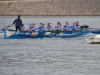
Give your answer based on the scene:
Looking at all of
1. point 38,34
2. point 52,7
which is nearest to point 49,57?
point 38,34

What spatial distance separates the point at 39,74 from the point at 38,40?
769 inches

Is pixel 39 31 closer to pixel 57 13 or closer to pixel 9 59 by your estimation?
pixel 9 59

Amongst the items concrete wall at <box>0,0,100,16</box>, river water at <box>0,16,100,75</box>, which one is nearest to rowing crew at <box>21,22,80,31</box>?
river water at <box>0,16,100,75</box>

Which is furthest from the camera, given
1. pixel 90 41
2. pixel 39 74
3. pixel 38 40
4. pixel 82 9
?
pixel 82 9

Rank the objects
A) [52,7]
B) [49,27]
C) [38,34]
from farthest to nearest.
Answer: [52,7] → [49,27] → [38,34]

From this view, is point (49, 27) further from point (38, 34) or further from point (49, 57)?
point (49, 57)

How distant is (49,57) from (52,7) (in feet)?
296

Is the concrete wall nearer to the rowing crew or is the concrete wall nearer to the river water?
the rowing crew

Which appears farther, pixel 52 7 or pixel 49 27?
pixel 52 7

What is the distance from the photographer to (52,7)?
13375cm

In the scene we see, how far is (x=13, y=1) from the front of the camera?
14188cm

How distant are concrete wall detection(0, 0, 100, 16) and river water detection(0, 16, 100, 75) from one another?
7651 centimetres

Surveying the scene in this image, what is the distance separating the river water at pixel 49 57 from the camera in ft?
127

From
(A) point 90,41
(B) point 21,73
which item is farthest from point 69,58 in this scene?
(A) point 90,41
